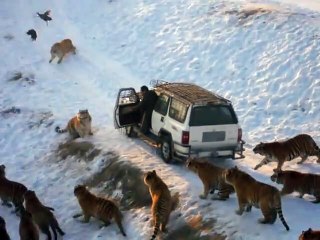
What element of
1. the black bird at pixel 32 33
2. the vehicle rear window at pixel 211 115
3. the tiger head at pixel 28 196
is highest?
the black bird at pixel 32 33

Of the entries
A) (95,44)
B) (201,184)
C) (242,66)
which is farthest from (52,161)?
(95,44)

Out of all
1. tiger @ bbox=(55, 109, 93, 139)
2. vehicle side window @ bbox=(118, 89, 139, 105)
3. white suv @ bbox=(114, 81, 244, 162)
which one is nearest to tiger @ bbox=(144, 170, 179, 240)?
white suv @ bbox=(114, 81, 244, 162)

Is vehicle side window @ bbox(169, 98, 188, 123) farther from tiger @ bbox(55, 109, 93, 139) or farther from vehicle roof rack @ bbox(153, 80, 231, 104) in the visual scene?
tiger @ bbox(55, 109, 93, 139)

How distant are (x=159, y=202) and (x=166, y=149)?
2.96 meters

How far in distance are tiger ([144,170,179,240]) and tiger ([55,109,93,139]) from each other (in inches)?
191

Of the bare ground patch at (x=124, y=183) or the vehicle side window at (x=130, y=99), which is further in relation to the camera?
the vehicle side window at (x=130, y=99)

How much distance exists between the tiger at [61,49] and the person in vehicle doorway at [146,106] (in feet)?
32.1

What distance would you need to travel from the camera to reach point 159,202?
1202cm

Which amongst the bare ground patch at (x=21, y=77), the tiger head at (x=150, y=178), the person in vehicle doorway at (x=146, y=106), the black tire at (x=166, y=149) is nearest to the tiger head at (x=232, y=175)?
the tiger head at (x=150, y=178)

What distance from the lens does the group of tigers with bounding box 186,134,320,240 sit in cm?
1115

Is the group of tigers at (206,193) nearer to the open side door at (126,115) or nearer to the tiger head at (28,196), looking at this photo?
the tiger head at (28,196)

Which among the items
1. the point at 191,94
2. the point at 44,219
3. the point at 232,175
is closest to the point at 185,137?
the point at 191,94

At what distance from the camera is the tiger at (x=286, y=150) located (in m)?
14.0

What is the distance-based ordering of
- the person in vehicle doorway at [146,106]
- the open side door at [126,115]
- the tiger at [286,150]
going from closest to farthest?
the tiger at [286,150], the person in vehicle doorway at [146,106], the open side door at [126,115]
